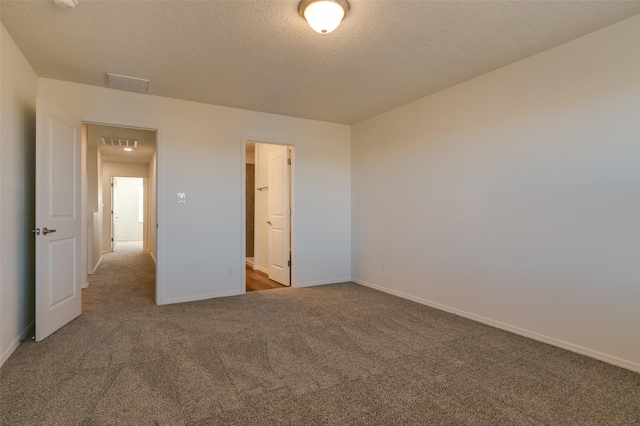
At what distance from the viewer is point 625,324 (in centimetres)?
229

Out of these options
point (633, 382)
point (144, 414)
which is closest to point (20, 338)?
point (144, 414)

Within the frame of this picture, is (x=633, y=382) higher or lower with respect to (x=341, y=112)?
lower

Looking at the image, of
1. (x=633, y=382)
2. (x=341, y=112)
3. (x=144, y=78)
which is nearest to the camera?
(x=633, y=382)

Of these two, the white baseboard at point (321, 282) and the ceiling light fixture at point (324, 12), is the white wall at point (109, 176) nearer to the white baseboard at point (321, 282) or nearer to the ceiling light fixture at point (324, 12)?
the white baseboard at point (321, 282)

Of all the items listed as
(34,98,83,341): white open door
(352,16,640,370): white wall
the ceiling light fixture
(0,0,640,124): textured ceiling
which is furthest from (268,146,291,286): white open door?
the ceiling light fixture

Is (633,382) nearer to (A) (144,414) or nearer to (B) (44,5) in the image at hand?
(A) (144,414)

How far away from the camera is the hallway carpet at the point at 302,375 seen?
1737 millimetres

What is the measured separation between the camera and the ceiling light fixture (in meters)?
2.04

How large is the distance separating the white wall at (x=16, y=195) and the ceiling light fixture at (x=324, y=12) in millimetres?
2146

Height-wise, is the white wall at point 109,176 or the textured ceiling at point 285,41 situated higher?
the textured ceiling at point 285,41

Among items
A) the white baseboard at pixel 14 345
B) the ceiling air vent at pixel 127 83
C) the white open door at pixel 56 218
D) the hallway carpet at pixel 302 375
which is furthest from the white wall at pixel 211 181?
the white baseboard at pixel 14 345

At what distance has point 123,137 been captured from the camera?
562 cm

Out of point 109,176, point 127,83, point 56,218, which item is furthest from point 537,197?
point 109,176

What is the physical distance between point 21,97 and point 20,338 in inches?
77.0
